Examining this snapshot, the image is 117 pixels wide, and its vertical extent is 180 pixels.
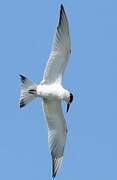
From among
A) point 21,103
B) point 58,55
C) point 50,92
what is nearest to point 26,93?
point 21,103

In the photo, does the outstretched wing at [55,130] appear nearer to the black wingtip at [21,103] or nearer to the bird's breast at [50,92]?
A: the bird's breast at [50,92]

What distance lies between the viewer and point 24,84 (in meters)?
20.8

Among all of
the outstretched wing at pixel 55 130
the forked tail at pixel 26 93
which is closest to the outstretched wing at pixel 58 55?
the forked tail at pixel 26 93

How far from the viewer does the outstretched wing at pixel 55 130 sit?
20.9 meters

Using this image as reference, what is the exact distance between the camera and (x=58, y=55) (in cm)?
2053

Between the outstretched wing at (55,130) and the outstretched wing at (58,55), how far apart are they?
1.67 ft

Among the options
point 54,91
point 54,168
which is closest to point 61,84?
point 54,91

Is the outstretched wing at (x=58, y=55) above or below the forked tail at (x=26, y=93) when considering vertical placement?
above

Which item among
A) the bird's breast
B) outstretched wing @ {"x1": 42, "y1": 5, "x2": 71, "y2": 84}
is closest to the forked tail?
the bird's breast

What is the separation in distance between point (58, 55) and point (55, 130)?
1.64 m


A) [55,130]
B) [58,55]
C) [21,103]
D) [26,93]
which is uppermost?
[58,55]

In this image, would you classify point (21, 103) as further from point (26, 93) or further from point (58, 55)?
point (58, 55)

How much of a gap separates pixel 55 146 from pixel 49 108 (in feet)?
2.71

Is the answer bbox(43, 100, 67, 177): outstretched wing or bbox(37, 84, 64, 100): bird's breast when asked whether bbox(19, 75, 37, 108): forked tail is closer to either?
bbox(37, 84, 64, 100): bird's breast
